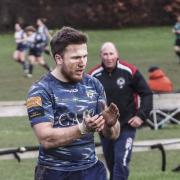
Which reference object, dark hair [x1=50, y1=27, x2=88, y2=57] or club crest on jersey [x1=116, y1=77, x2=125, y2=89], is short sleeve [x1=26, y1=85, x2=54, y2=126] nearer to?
dark hair [x1=50, y1=27, x2=88, y2=57]

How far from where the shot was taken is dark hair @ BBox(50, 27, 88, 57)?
16.9 feet

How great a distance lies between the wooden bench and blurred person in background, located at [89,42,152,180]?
5.83 m

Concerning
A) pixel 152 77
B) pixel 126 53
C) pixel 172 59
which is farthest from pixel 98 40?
pixel 152 77

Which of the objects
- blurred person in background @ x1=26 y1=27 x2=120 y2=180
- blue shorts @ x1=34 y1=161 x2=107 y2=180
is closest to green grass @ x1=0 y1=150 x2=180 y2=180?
blue shorts @ x1=34 y1=161 x2=107 y2=180

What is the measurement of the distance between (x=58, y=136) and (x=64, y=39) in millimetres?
642

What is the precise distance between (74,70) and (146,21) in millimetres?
44517

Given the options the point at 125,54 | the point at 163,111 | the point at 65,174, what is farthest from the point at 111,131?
the point at 125,54

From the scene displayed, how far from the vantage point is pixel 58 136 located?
5016mm

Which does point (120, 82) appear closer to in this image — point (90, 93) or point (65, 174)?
point (90, 93)

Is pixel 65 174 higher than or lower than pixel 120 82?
higher

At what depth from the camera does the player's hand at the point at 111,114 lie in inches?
195

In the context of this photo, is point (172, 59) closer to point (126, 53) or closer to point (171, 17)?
point (126, 53)

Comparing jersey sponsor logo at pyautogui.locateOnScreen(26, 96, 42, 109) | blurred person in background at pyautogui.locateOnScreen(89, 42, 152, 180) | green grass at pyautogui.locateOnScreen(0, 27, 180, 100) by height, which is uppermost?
jersey sponsor logo at pyautogui.locateOnScreen(26, 96, 42, 109)

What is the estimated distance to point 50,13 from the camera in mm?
49375
